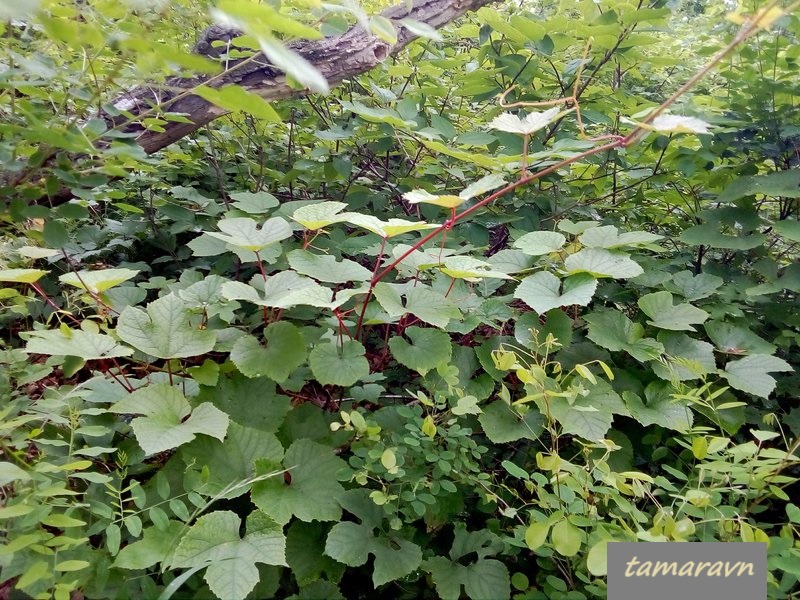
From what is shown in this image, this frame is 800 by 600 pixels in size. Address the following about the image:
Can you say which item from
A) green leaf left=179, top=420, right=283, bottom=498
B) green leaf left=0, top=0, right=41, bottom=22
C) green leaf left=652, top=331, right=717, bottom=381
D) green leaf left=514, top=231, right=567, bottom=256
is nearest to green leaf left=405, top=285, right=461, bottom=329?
green leaf left=514, top=231, right=567, bottom=256

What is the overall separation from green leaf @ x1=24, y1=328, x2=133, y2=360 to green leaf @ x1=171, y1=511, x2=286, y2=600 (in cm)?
33

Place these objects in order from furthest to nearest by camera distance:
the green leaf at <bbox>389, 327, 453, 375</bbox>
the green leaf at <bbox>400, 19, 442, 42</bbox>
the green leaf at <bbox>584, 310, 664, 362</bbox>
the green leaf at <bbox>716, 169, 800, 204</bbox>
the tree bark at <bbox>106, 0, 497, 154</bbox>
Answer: the tree bark at <bbox>106, 0, 497, 154</bbox> → the green leaf at <bbox>716, 169, 800, 204</bbox> → the green leaf at <bbox>584, 310, 664, 362</bbox> → the green leaf at <bbox>389, 327, 453, 375</bbox> → the green leaf at <bbox>400, 19, 442, 42</bbox>

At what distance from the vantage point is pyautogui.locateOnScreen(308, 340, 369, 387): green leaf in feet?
2.82

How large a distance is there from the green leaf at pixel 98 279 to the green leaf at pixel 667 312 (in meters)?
1.08

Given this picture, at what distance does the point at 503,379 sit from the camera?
3.45 feet

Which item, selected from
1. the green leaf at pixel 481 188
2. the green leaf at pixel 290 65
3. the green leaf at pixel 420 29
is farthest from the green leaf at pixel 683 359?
the green leaf at pixel 290 65

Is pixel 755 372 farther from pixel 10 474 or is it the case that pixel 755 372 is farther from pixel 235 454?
pixel 10 474

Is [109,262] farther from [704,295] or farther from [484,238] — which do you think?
[704,295]

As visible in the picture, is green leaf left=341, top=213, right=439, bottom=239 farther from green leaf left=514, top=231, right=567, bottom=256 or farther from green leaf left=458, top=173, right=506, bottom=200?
green leaf left=514, top=231, right=567, bottom=256

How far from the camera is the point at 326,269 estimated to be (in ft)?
3.25

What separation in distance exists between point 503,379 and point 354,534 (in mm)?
445

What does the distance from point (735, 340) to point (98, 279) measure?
4.56 feet

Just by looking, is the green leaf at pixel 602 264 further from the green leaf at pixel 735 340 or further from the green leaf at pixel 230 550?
the green leaf at pixel 230 550

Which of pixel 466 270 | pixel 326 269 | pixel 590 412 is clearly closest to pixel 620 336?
pixel 590 412
